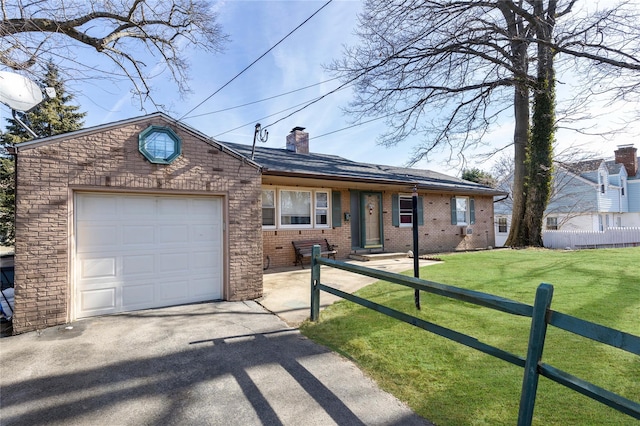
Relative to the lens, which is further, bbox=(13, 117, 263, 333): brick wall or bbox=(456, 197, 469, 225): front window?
bbox=(456, 197, 469, 225): front window

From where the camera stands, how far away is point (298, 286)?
7.49 metres

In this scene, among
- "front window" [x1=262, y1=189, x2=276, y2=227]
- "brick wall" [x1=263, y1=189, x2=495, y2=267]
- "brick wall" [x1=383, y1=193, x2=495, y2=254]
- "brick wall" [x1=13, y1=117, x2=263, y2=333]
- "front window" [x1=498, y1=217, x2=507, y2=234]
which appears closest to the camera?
"brick wall" [x1=13, y1=117, x2=263, y2=333]

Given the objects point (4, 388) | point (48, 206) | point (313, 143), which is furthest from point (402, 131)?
point (4, 388)

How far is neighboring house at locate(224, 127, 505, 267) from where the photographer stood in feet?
33.1

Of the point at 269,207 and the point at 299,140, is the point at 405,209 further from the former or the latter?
the point at 269,207

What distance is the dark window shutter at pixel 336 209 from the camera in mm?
11219

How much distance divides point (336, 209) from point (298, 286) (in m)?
4.38

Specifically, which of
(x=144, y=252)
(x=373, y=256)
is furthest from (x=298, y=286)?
(x=373, y=256)

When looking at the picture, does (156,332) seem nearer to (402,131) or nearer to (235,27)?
(235,27)

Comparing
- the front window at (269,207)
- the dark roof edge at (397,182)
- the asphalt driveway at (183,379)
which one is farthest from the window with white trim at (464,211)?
the asphalt driveway at (183,379)

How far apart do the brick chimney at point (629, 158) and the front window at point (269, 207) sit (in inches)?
1265

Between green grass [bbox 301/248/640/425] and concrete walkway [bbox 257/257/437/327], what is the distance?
1.48ft

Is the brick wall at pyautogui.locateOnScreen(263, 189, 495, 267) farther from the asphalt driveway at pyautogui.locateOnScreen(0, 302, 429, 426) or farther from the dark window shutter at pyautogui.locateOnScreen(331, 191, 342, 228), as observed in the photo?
the asphalt driveway at pyautogui.locateOnScreen(0, 302, 429, 426)

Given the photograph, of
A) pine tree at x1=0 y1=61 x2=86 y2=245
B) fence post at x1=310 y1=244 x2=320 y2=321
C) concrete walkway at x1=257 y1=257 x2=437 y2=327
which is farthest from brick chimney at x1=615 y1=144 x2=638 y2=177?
pine tree at x1=0 y1=61 x2=86 y2=245
